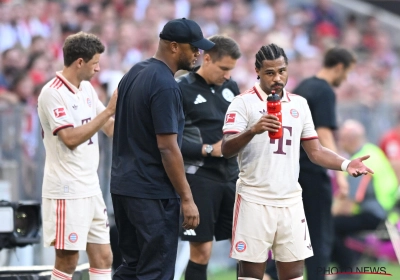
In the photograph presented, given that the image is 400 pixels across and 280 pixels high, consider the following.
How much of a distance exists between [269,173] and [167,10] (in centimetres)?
996

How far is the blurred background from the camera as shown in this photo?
34.3 feet

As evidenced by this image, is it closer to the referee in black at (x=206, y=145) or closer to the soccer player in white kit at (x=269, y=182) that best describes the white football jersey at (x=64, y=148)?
the referee in black at (x=206, y=145)

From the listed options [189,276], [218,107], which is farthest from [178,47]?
[189,276]

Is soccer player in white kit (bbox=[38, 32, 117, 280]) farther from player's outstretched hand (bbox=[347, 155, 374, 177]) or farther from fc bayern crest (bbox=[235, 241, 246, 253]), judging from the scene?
player's outstretched hand (bbox=[347, 155, 374, 177])

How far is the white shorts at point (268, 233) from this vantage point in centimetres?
634

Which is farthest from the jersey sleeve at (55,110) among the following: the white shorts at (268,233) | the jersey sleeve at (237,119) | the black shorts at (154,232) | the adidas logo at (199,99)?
the white shorts at (268,233)

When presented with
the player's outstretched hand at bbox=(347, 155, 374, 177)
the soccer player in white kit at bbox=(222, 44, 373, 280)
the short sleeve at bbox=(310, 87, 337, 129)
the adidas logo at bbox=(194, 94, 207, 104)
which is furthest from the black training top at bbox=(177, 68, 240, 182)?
the player's outstretched hand at bbox=(347, 155, 374, 177)

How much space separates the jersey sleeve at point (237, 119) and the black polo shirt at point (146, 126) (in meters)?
0.33

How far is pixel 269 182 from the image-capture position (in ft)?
20.8

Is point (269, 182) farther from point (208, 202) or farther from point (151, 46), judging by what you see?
point (151, 46)

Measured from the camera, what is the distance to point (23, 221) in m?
8.08

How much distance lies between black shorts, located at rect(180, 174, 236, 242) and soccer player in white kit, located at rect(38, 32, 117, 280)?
0.81m

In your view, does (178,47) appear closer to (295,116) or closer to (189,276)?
(295,116)

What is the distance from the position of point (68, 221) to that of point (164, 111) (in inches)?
62.0
